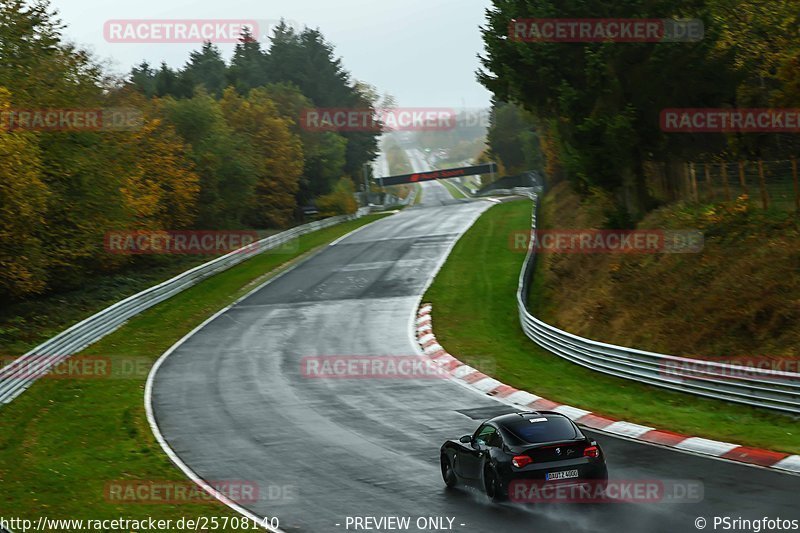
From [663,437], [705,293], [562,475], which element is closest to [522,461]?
[562,475]

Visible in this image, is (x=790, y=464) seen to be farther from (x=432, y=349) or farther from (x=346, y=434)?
(x=432, y=349)

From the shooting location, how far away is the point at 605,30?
3161 centimetres

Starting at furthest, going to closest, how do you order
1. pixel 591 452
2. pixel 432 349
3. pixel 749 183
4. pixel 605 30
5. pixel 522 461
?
1. pixel 605 30
2. pixel 432 349
3. pixel 749 183
4. pixel 591 452
5. pixel 522 461

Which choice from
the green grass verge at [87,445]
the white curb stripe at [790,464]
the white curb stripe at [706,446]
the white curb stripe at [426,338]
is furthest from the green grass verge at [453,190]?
the white curb stripe at [790,464]

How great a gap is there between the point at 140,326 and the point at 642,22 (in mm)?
21546

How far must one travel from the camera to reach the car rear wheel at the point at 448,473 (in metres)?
14.0

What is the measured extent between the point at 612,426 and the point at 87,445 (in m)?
11.0

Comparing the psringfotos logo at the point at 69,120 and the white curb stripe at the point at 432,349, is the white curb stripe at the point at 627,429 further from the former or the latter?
the psringfotos logo at the point at 69,120

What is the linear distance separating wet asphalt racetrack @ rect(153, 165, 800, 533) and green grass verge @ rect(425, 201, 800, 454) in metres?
1.54

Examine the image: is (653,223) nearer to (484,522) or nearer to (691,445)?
(691,445)

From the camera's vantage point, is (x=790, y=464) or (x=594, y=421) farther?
(x=594, y=421)

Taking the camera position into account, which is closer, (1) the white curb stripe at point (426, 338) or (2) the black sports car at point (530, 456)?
(2) the black sports car at point (530, 456)

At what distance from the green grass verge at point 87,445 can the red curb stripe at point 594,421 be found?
24.8 feet

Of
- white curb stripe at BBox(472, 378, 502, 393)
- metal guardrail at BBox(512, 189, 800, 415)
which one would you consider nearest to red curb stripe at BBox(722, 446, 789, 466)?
metal guardrail at BBox(512, 189, 800, 415)
